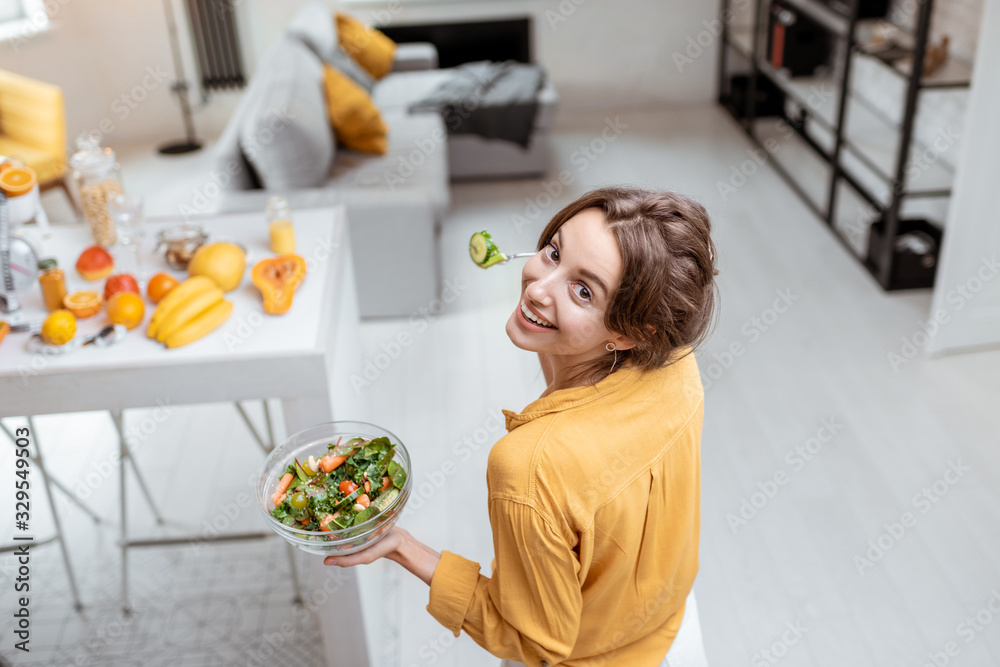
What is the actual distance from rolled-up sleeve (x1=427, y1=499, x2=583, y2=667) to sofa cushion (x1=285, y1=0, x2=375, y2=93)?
385 cm

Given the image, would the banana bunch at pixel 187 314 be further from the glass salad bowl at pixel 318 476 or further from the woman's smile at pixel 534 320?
the woman's smile at pixel 534 320

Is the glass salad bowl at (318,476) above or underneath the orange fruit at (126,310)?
underneath

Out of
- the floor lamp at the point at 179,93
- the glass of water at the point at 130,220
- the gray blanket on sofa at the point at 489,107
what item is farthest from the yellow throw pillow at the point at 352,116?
the glass of water at the point at 130,220

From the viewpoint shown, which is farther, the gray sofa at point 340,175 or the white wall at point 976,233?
the gray sofa at point 340,175

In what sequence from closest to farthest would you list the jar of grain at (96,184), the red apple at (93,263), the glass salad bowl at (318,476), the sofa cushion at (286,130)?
the glass salad bowl at (318,476) < the red apple at (93,263) < the jar of grain at (96,184) < the sofa cushion at (286,130)

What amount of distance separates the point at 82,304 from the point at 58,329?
141 mm

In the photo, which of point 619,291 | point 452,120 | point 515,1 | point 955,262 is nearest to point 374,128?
point 452,120

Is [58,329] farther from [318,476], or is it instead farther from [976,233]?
[976,233]

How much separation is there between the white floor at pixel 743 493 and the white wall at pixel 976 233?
0.12 meters

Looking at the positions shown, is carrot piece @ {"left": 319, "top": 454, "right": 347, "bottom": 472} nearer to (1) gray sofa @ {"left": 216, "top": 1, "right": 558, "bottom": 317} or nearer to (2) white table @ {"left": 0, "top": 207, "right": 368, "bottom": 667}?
(2) white table @ {"left": 0, "top": 207, "right": 368, "bottom": 667}

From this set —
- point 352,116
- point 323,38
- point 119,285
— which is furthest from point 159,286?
point 323,38

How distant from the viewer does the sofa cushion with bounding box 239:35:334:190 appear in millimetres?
Answer: 3428

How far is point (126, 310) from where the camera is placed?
188 centimetres

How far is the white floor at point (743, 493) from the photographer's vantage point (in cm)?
234
